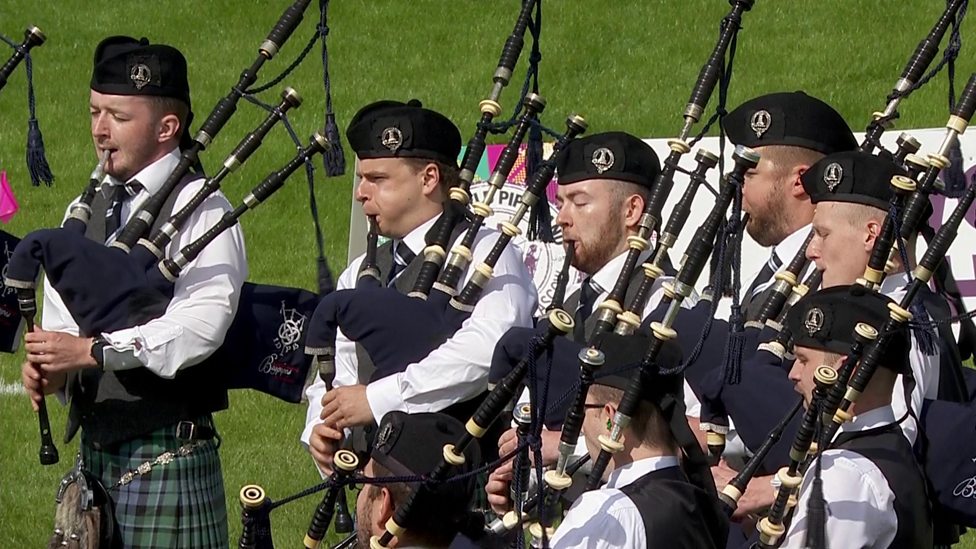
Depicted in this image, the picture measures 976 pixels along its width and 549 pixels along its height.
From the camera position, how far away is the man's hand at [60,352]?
15.0ft

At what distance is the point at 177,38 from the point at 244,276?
27.9 feet

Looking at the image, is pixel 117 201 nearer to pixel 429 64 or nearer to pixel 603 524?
pixel 603 524

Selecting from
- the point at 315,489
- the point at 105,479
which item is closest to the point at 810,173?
the point at 315,489

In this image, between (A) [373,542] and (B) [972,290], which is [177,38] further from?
(A) [373,542]

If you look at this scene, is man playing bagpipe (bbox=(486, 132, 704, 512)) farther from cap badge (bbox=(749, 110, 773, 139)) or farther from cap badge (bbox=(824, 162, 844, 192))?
cap badge (bbox=(824, 162, 844, 192))

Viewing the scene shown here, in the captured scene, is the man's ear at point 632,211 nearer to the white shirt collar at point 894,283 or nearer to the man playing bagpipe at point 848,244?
the man playing bagpipe at point 848,244

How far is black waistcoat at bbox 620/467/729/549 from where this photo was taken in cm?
317

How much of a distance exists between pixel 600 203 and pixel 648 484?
139cm

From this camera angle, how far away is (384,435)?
11.5ft

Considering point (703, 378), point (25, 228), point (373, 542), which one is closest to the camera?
point (373, 542)

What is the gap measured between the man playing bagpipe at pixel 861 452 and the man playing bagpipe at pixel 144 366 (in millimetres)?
1760

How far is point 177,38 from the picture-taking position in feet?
42.4

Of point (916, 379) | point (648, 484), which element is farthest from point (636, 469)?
point (916, 379)

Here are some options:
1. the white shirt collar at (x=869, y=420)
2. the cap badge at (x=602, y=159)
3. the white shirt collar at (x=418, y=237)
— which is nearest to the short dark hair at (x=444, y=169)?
the white shirt collar at (x=418, y=237)
